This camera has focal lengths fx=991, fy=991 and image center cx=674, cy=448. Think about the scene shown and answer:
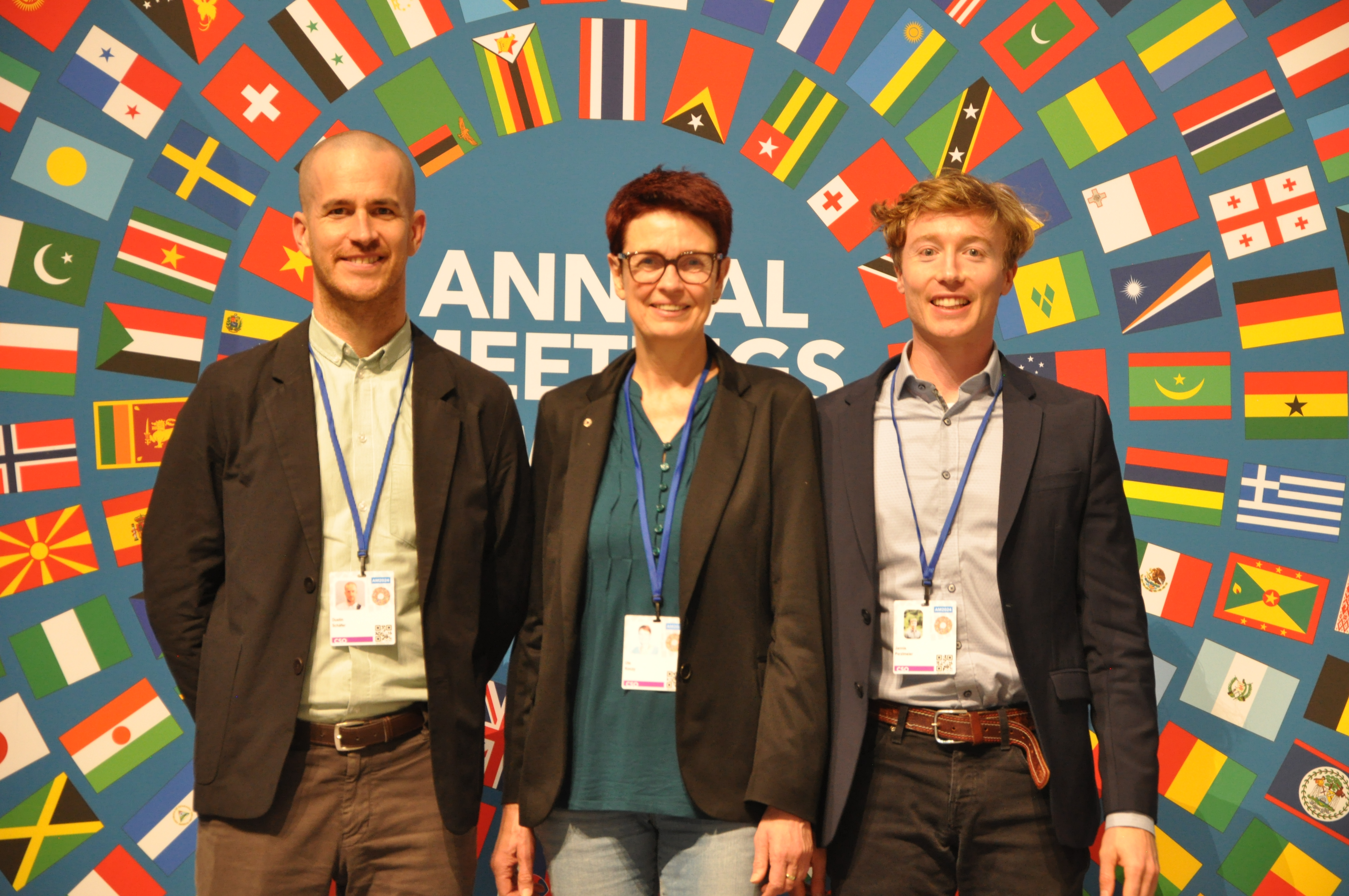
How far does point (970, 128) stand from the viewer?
2.85 m

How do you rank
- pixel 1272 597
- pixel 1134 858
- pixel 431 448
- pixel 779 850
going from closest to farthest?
1. pixel 779 850
2. pixel 1134 858
3. pixel 431 448
4. pixel 1272 597

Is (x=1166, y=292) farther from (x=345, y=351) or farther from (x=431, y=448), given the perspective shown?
(x=345, y=351)

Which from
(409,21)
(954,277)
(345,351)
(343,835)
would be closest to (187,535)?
(345,351)

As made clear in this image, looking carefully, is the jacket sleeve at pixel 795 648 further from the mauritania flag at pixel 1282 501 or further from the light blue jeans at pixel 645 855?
the mauritania flag at pixel 1282 501

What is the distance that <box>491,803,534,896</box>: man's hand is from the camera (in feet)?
6.10

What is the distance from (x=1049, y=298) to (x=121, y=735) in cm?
289

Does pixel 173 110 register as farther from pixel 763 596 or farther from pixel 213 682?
pixel 763 596

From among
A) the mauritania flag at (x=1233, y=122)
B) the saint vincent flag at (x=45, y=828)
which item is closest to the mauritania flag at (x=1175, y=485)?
the mauritania flag at (x=1233, y=122)

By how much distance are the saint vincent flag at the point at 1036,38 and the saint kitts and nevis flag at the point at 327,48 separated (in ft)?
5.85

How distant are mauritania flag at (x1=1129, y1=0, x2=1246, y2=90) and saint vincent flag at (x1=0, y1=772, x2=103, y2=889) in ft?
12.0

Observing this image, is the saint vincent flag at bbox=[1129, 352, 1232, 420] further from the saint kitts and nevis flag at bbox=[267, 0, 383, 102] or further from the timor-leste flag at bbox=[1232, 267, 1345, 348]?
the saint kitts and nevis flag at bbox=[267, 0, 383, 102]

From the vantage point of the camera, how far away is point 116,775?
278 centimetres

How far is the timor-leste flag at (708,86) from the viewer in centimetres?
285

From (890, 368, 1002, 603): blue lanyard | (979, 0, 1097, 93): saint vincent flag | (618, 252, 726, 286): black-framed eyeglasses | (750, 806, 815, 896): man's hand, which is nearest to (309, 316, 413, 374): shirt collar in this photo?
(618, 252, 726, 286): black-framed eyeglasses
